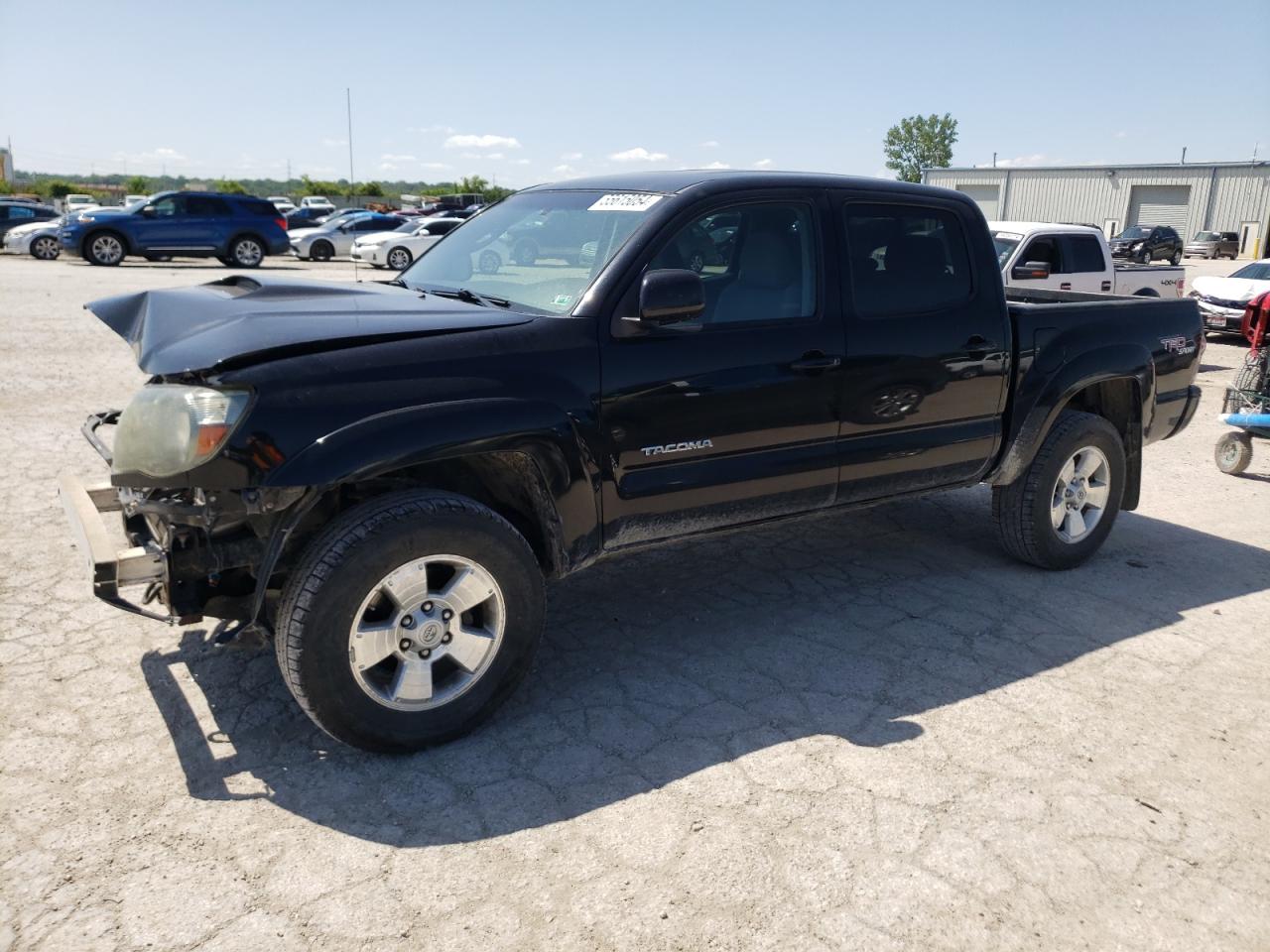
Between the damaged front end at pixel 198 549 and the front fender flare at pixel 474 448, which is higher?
the front fender flare at pixel 474 448

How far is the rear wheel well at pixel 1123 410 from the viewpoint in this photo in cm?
532

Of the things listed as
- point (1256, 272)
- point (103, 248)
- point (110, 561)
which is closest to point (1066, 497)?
point (110, 561)

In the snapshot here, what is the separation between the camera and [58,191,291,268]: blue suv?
2278 centimetres

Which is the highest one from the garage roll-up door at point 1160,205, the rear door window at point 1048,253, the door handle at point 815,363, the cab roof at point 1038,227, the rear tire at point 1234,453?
the garage roll-up door at point 1160,205

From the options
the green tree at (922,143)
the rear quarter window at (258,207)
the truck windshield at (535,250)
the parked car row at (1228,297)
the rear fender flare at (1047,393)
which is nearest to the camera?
the truck windshield at (535,250)

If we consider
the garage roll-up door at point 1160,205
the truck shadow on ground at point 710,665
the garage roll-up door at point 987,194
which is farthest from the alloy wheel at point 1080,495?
the garage roll-up door at point 987,194

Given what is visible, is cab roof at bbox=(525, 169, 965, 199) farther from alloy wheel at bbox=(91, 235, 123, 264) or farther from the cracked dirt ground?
alloy wheel at bbox=(91, 235, 123, 264)

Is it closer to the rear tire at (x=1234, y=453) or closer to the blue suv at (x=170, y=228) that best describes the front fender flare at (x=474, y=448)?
the rear tire at (x=1234, y=453)

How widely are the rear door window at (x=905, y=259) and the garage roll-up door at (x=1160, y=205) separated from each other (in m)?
56.9

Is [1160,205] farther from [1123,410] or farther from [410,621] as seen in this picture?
[410,621]

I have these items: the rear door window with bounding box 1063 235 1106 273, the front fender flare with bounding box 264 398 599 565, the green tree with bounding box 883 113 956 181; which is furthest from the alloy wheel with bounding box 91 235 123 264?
the green tree with bounding box 883 113 956 181

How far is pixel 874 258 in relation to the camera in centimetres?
432

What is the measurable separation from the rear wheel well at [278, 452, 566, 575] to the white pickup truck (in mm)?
8334

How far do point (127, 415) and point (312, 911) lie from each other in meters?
1.61
